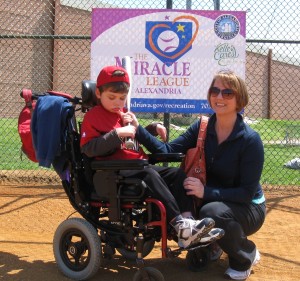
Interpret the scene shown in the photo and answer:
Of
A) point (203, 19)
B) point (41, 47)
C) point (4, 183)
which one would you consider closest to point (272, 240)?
point (203, 19)

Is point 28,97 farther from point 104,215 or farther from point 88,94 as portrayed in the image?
point 104,215

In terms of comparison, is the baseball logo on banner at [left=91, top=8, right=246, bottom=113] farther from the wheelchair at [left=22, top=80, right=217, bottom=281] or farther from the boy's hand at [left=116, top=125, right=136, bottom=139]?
the boy's hand at [left=116, top=125, right=136, bottom=139]

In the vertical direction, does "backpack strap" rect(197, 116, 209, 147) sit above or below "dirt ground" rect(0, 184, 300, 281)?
above

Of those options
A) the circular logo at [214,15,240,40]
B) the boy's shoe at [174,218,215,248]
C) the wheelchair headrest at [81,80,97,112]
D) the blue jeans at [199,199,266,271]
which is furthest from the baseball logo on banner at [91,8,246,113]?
the boy's shoe at [174,218,215,248]

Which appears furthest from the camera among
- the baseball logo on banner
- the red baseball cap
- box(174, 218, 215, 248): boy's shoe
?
the baseball logo on banner

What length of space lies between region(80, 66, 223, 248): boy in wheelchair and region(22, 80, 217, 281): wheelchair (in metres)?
0.07

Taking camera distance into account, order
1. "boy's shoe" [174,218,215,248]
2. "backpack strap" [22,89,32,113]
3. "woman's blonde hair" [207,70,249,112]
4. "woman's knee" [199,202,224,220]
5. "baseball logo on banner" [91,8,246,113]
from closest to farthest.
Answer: "boy's shoe" [174,218,215,248] < "woman's knee" [199,202,224,220] < "woman's blonde hair" [207,70,249,112] < "backpack strap" [22,89,32,113] < "baseball logo on banner" [91,8,246,113]

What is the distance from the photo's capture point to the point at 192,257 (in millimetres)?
4246

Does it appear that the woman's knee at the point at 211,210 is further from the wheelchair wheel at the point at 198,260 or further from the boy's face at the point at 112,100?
the boy's face at the point at 112,100

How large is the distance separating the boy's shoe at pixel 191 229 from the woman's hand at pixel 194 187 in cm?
27

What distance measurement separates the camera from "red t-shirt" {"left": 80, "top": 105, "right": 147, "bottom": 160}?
3.84 metres

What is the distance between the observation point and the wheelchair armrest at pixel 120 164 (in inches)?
141

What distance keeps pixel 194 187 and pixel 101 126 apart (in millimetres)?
756

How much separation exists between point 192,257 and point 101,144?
3.91 ft
